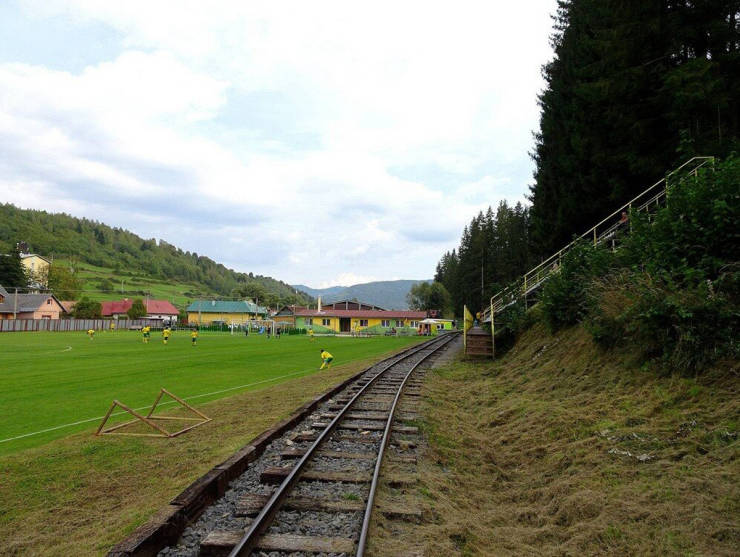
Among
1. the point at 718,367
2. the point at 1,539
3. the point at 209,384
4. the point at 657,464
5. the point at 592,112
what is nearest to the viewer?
the point at 1,539

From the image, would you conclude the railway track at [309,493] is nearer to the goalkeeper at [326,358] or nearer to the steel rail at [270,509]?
the steel rail at [270,509]

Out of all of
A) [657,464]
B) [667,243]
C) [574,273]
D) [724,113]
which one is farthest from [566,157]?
[657,464]

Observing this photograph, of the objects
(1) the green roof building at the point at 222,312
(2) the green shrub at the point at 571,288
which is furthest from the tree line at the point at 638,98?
(1) the green roof building at the point at 222,312

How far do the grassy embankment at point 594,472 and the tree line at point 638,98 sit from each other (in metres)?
5.84

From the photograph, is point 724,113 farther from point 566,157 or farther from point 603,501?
point 603,501

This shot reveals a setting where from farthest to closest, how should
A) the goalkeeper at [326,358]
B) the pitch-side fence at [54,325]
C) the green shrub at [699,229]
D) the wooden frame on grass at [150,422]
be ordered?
the pitch-side fence at [54,325] → the goalkeeper at [326,358] → the wooden frame on grass at [150,422] → the green shrub at [699,229]

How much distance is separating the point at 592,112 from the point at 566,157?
13.9ft

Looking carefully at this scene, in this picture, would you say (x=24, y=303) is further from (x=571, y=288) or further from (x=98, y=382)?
(x=571, y=288)

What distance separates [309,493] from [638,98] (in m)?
18.2

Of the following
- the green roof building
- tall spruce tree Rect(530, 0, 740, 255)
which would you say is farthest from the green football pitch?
the green roof building

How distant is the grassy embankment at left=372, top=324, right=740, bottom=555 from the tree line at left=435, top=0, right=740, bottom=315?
584 centimetres

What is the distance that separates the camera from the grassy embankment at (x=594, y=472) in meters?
4.89

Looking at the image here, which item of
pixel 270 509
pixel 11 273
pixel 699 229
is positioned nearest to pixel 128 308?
pixel 11 273

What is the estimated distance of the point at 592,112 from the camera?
20.7 metres
